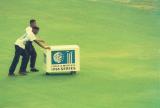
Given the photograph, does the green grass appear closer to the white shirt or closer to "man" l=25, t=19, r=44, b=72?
"man" l=25, t=19, r=44, b=72

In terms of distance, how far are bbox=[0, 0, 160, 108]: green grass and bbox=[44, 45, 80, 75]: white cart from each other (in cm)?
24

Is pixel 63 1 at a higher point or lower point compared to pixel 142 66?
higher

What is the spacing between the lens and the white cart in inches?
691

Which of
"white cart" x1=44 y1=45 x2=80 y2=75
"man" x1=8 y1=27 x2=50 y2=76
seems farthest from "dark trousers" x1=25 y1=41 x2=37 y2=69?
"white cart" x1=44 y1=45 x2=80 y2=75

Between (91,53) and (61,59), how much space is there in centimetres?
309

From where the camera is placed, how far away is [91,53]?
2059 cm

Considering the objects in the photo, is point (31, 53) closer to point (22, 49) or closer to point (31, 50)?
point (31, 50)

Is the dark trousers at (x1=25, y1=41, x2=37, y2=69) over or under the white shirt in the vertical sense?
under

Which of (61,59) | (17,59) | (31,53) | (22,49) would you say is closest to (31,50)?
(31,53)

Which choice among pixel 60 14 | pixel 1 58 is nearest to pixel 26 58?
pixel 1 58

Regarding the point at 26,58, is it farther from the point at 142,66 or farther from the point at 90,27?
the point at 90,27

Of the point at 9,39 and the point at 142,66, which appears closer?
Result: the point at 142,66

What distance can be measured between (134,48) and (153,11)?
669cm

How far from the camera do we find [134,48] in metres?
21.2
